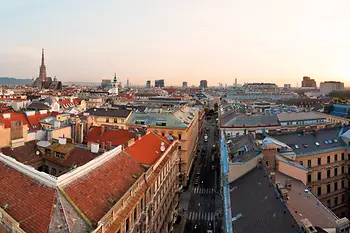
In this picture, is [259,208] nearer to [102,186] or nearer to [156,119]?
[102,186]

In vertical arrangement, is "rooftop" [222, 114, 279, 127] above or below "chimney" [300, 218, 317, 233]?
above

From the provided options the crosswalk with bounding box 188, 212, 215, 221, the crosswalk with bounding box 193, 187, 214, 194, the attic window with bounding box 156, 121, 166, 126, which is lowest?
the crosswalk with bounding box 188, 212, 215, 221

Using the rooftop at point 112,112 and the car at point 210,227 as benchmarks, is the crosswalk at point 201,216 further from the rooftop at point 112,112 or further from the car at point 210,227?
the rooftop at point 112,112

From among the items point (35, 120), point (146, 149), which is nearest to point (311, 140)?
point (146, 149)

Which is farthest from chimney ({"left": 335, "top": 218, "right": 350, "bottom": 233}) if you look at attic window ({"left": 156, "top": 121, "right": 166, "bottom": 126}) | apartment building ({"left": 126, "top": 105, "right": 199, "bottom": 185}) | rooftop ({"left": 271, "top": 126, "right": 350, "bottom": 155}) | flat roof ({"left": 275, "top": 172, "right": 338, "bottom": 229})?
attic window ({"left": 156, "top": 121, "right": 166, "bottom": 126})

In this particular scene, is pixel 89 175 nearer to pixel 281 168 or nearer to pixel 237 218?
pixel 237 218

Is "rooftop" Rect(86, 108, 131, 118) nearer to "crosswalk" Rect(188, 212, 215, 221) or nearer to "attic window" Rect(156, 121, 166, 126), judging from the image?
"attic window" Rect(156, 121, 166, 126)

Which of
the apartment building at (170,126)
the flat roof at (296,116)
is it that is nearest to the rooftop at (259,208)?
the apartment building at (170,126)
